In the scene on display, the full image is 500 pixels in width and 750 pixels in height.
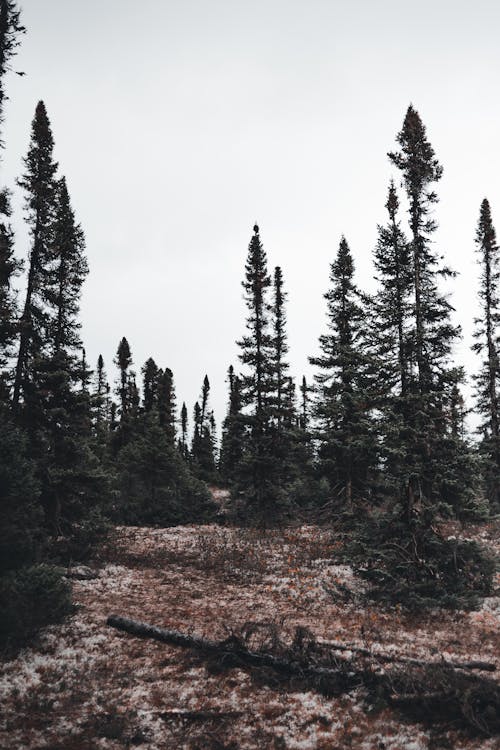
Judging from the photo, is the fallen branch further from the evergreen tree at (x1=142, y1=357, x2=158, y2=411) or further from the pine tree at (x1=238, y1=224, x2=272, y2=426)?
the evergreen tree at (x1=142, y1=357, x2=158, y2=411)

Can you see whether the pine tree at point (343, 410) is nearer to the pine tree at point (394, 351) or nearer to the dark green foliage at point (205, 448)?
the pine tree at point (394, 351)

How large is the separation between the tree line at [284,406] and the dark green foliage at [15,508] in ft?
0.11

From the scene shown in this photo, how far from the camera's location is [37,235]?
19.7 meters

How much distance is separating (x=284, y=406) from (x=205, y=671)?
21.8m

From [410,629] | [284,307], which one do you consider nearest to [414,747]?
[410,629]

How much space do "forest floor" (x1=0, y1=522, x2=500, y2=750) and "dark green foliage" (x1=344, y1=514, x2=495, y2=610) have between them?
0.60 meters

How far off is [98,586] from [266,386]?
16598mm

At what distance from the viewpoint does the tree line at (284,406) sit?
Answer: 14430mm

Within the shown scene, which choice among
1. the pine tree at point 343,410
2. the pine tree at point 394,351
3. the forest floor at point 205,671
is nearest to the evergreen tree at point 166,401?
the pine tree at point 343,410

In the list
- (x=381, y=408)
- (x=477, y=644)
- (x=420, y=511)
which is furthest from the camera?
(x=381, y=408)

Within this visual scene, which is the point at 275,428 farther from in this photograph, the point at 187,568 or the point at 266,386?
the point at 187,568

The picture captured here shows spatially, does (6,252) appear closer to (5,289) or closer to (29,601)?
(5,289)

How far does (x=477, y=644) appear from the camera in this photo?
35.4 ft

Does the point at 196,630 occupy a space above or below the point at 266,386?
below
